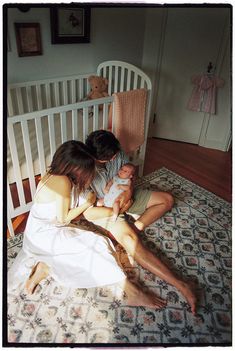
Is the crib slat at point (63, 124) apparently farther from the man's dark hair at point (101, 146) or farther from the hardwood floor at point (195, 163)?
the hardwood floor at point (195, 163)

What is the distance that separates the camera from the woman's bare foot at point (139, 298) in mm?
1357

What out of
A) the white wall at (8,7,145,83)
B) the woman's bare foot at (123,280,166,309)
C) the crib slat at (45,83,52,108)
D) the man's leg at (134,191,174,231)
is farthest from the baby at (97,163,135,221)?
the white wall at (8,7,145,83)

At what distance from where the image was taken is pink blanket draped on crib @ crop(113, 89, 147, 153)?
186cm

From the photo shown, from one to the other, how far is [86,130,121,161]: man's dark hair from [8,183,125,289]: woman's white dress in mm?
401

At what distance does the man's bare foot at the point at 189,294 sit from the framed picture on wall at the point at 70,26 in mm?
2160

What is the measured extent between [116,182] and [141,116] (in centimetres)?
64

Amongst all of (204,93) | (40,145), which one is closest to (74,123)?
(40,145)

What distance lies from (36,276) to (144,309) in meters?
0.58

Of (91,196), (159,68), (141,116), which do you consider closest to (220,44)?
(159,68)

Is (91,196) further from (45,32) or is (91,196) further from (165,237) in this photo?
(45,32)

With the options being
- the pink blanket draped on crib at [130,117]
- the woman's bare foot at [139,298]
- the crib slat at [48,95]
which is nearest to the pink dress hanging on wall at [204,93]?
the pink blanket draped on crib at [130,117]

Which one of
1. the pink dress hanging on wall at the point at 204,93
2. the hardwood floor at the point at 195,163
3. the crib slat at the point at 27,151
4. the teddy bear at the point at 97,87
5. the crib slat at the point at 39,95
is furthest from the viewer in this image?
the pink dress hanging on wall at the point at 204,93

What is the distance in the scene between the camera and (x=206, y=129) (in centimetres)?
303

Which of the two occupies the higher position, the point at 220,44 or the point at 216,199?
the point at 220,44
